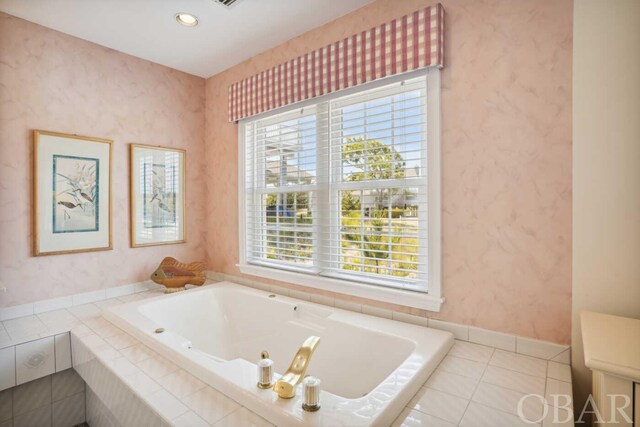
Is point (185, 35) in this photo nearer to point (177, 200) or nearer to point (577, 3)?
point (177, 200)

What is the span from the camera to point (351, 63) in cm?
207

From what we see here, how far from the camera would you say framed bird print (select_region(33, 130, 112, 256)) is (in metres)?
2.26

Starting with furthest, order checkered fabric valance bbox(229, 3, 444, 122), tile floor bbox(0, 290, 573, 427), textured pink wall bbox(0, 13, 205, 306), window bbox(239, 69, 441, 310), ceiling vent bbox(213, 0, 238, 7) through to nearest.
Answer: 1. textured pink wall bbox(0, 13, 205, 306)
2. ceiling vent bbox(213, 0, 238, 7)
3. window bbox(239, 69, 441, 310)
4. checkered fabric valance bbox(229, 3, 444, 122)
5. tile floor bbox(0, 290, 573, 427)

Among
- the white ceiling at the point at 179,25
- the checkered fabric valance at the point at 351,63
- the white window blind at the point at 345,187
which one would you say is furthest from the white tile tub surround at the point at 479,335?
the white ceiling at the point at 179,25

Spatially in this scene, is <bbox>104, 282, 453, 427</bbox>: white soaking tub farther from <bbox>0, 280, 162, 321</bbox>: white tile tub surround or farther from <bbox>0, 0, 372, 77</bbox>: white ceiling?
<bbox>0, 0, 372, 77</bbox>: white ceiling

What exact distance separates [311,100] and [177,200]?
5.03 ft

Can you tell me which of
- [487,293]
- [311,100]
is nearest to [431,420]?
[487,293]

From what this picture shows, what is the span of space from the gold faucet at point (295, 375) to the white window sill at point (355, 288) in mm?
779

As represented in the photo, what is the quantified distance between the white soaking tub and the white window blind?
0.32 m

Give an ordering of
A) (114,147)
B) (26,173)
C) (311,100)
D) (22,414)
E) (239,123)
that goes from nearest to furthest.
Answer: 1. (22,414)
2. (26,173)
3. (311,100)
4. (114,147)
5. (239,123)

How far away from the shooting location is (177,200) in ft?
9.88
